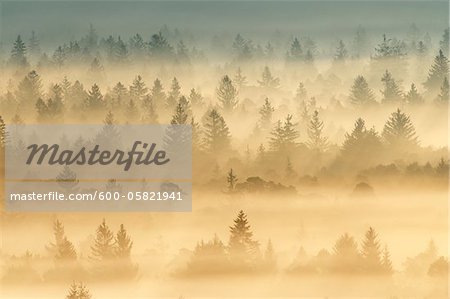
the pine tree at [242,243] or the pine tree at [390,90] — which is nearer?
the pine tree at [242,243]

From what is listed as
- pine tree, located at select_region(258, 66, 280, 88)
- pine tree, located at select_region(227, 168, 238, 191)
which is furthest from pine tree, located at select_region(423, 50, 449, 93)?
pine tree, located at select_region(227, 168, 238, 191)

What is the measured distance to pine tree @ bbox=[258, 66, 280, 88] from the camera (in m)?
2.73

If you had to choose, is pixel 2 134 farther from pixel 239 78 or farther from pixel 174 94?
pixel 239 78

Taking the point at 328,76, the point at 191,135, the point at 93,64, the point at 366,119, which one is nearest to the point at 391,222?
the point at 366,119

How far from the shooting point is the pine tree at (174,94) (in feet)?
8.86

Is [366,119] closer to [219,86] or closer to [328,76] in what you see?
[328,76]

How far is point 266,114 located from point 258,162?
177 millimetres

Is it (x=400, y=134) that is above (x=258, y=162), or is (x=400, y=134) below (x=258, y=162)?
above

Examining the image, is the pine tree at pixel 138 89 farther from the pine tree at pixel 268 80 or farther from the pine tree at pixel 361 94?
the pine tree at pixel 361 94

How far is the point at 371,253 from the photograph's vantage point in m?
2.60

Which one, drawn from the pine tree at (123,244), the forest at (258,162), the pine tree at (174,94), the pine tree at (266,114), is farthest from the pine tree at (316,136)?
the pine tree at (123,244)

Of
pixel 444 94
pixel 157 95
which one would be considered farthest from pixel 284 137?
pixel 444 94

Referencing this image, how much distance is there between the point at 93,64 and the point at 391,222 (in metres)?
1.18

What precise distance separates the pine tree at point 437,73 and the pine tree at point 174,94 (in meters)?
0.87
